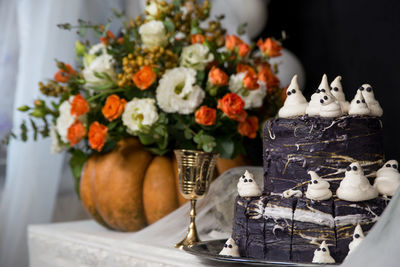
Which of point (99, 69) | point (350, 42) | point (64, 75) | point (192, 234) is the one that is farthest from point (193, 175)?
point (350, 42)

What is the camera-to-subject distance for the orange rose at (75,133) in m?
1.21

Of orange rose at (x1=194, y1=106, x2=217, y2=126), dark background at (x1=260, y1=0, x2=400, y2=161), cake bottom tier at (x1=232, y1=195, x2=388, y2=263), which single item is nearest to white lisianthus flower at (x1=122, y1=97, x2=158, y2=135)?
orange rose at (x1=194, y1=106, x2=217, y2=126)

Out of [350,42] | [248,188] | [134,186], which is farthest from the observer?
[350,42]

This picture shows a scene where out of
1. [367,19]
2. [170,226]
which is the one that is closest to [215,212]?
[170,226]

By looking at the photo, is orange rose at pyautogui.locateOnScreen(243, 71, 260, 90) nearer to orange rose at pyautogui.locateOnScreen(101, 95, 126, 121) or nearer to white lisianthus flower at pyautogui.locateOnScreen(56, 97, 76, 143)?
orange rose at pyautogui.locateOnScreen(101, 95, 126, 121)

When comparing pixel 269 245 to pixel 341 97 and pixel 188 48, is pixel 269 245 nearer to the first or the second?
pixel 341 97

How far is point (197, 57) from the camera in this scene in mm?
1157

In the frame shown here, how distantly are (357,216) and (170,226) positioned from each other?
1.51 feet

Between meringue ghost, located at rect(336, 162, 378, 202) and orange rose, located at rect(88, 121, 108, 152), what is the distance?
25.3 inches

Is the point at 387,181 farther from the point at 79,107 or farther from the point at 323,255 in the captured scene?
the point at 79,107

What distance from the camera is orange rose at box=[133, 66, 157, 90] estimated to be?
1124 mm

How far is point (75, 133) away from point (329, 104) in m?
0.72

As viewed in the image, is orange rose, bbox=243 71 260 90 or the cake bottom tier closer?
the cake bottom tier

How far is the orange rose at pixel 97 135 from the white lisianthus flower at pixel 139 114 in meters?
0.05
